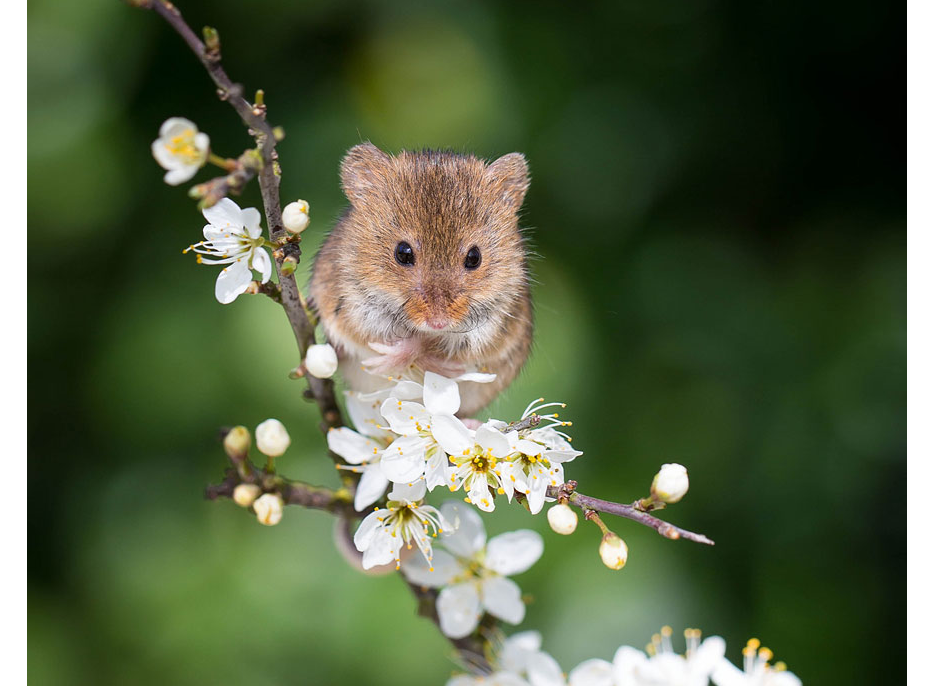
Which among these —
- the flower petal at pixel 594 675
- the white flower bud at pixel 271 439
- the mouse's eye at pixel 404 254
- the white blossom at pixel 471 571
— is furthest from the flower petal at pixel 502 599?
the mouse's eye at pixel 404 254

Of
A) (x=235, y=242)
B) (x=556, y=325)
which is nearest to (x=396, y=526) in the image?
(x=235, y=242)

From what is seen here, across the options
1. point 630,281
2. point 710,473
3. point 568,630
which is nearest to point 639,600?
point 568,630

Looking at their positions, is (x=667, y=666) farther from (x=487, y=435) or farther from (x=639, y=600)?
(x=639, y=600)

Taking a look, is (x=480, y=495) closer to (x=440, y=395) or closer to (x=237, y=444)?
(x=440, y=395)

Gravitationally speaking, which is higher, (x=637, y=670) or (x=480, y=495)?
(x=480, y=495)

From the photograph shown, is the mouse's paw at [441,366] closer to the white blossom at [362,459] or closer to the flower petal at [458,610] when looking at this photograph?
the white blossom at [362,459]

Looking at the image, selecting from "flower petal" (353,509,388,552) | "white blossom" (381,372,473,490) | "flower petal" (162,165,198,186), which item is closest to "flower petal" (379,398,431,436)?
"white blossom" (381,372,473,490)

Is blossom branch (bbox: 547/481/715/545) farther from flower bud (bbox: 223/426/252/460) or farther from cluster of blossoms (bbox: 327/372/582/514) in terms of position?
flower bud (bbox: 223/426/252/460)
